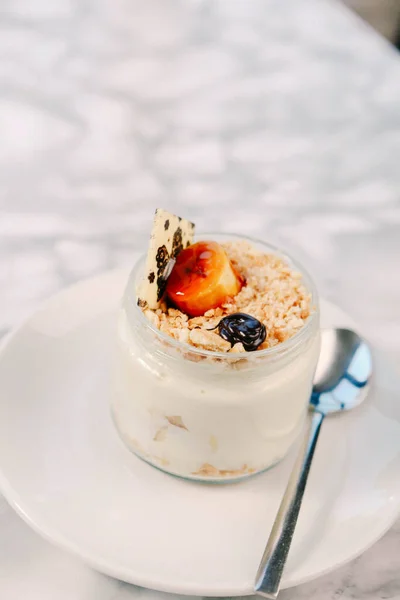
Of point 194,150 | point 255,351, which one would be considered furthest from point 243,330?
point 194,150

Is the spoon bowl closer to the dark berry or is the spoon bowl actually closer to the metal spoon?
the metal spoon

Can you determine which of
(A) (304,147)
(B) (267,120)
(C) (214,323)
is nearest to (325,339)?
(C) (214,323)

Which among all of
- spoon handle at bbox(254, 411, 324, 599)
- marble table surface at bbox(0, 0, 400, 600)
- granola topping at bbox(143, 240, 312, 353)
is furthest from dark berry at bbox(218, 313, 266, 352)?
marble table surface at bbox(0, 0, 400, 600)

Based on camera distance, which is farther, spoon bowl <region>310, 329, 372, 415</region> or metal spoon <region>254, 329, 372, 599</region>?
spoon bowl <region>310, 329, 372, 415</region>

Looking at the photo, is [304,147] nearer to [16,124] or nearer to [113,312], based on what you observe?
[16,124]

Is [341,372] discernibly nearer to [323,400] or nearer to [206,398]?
[323,400]

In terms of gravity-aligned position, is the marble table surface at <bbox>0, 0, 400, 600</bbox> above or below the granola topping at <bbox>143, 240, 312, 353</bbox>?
below
